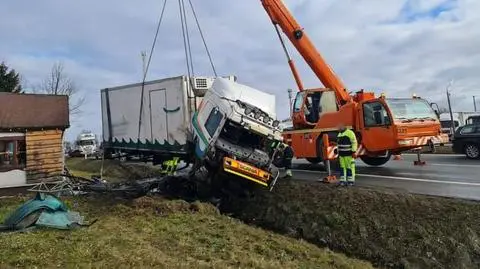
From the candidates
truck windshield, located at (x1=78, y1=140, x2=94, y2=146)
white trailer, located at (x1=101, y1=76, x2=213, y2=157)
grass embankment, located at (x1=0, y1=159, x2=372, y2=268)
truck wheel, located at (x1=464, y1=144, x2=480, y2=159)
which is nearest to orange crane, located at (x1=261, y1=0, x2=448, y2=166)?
white trailer, located at (x1=101, y1=76, x2=213, y2=157)

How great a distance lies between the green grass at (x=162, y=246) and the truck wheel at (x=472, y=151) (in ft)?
41.9

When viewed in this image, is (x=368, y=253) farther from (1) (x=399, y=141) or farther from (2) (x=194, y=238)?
(1) (x=399, y=141)

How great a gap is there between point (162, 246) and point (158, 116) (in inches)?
336

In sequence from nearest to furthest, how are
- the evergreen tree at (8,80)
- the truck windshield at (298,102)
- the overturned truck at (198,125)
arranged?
the overturned truck at (198,125) → the truck windshield at (298,102) → the evergreen tree at (8,80)

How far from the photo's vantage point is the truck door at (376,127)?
14492 millimetres

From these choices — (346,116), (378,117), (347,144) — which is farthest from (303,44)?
(347,144)

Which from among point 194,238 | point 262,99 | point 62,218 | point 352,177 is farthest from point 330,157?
point 62,218

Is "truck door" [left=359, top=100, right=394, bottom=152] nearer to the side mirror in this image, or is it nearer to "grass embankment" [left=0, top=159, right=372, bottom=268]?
the side mirror

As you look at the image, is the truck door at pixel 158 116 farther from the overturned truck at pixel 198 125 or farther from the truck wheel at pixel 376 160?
the truck wheel at pixel 376 160

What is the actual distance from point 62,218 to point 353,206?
5801mm

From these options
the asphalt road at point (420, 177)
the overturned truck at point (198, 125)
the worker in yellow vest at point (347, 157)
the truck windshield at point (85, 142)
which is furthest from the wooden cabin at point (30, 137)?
the truck windshield at point (85, 142)

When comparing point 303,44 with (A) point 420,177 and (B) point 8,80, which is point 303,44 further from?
(B) point 8,80

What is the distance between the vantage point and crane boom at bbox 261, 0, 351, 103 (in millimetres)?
17703

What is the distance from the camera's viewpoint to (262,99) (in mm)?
12570
